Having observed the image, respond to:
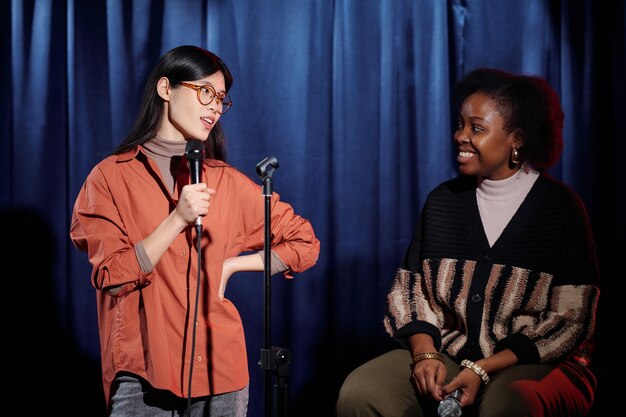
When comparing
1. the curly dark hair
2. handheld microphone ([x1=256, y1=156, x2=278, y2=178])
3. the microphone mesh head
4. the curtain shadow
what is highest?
the curly dark hair

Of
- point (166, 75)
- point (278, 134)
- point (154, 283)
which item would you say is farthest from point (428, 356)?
point (278, 134)

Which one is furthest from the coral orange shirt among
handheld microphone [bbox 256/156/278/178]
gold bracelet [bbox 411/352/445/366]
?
gold bracelet [bbox 411/352/445/366]

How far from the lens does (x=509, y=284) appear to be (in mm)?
2150

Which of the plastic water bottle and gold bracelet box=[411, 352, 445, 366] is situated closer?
the plastic water bottle

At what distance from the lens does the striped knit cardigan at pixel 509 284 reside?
81.3 inches

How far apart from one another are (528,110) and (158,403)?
1.47 metres

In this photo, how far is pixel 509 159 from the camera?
2271mm

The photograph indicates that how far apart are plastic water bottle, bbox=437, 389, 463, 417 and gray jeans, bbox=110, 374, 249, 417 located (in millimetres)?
588

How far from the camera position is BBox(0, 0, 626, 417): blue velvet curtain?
2.98 meters

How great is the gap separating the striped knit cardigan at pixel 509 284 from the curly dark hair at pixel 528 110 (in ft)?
0.38

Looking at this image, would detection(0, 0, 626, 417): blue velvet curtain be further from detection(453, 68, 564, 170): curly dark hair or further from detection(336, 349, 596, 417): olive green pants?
detection(336, 349, 596, 417): olive green pants

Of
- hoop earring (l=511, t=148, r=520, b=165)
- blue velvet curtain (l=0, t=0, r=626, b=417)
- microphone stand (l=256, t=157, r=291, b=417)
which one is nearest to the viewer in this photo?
microphone stand (l=256, t=157, r=291, b=417)

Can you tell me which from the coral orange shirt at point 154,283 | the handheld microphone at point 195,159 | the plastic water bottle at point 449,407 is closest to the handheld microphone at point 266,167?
the handheld microphone at point 195,159

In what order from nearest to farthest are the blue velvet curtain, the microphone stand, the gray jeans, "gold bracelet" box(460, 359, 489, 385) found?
the microphone stand, the gray jeans, "gold bracelet" box(460, 359, 489, 385), the blue velvet curtain
